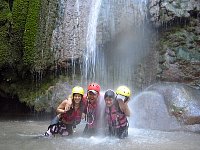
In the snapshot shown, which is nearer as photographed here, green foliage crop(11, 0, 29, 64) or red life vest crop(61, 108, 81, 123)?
red life vest crop(61, 108, 81, 123)

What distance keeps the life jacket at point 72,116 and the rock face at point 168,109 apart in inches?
60.5

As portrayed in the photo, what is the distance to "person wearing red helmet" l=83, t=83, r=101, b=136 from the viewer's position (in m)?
6.21

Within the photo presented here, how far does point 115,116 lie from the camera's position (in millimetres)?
6332

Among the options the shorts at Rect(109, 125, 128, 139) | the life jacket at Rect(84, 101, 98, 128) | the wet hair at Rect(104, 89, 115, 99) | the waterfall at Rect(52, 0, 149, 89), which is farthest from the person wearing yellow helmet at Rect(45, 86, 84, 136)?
the waterfall at Rect(52, 0, 149, 89)

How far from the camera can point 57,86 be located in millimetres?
8336

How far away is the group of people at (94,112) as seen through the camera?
20.4ft

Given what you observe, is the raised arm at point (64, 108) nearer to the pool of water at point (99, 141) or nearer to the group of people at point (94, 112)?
the group of people at point (94, 112)

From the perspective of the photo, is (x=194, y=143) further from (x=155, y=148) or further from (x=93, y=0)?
(x=93, y=0)

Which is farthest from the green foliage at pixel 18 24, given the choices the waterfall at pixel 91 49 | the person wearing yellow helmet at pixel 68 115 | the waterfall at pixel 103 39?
the person wearing yellow helmet at pixel 68 115

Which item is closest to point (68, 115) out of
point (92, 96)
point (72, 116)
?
point (72, 116)

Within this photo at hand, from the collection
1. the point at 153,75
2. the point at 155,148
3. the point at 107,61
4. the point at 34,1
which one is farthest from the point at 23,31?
the point at 155,148

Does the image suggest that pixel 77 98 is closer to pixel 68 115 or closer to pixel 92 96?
pixel 92 96

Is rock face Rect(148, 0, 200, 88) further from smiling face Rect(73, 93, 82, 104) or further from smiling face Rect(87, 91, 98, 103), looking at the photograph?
smiling face Rect(73, 93, 82, 104)

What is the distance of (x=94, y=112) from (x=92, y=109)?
7 centimetres
